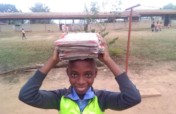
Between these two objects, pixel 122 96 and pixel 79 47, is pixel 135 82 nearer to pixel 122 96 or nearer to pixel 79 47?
pixel 122 96

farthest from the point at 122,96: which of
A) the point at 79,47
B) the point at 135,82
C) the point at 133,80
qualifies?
the point at 133,80

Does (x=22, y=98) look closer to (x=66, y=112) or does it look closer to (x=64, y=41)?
(x=66, y=112)

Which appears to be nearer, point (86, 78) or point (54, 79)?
point (86, 78)

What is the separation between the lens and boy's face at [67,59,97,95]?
5.20 feet

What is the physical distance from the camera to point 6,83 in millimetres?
6766

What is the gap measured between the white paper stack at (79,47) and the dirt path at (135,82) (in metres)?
3.31

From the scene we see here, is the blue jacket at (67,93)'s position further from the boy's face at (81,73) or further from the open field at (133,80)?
the open field at (133,80)

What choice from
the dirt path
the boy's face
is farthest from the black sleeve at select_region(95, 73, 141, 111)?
the dirt path

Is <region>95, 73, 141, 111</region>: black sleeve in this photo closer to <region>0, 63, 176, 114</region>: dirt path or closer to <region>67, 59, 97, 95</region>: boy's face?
<region>67, 59, 97, 95</region>: boy's face

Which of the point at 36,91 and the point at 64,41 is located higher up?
the point at 64,41

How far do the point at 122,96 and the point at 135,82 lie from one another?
188 inches

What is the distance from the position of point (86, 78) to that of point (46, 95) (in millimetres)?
323

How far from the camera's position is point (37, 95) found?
169cm

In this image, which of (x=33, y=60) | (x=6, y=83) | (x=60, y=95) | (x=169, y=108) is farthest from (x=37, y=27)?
(x=60, y=95)
